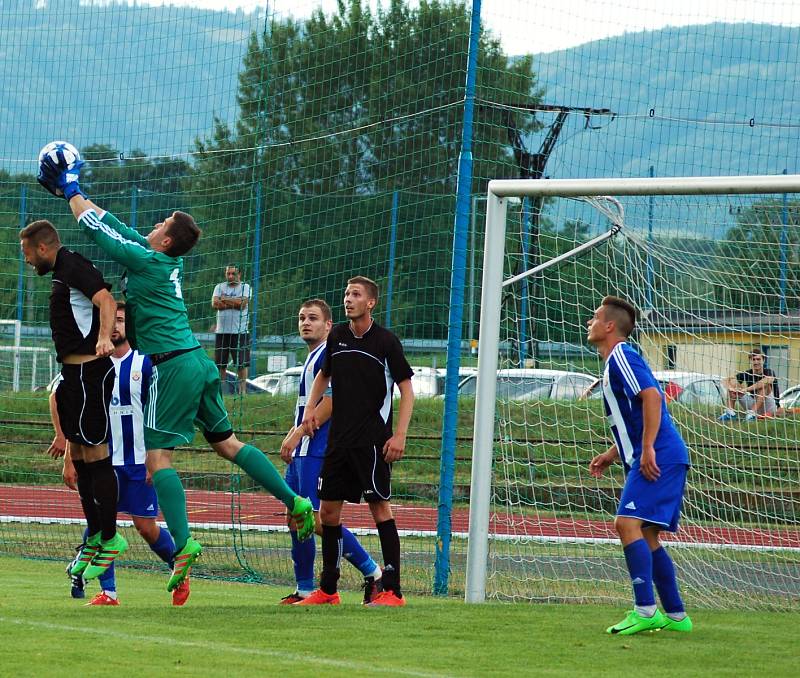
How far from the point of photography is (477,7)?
36.0 ft

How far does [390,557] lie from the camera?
28.8 ft

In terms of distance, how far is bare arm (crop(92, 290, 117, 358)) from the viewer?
8.18m

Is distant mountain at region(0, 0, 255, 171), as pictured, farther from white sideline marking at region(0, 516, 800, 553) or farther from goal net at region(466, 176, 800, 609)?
white sideline marking at region(0, 516, 800, 553)

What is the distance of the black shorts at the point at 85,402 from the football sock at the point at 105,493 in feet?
0.60

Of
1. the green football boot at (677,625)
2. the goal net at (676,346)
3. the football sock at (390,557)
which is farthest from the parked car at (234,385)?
the green football boot at (677,625)

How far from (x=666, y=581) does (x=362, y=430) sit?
221 centimetres

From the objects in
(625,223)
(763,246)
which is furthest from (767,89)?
(625,223)

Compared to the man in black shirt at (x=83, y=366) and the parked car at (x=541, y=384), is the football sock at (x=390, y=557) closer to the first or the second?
the man in black shirt at (x=83, y=366)

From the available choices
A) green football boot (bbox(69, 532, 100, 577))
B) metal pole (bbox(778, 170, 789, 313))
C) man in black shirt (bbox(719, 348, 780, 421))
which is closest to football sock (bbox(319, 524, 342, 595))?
green football boot (bbox(69, 532, 100, 577))

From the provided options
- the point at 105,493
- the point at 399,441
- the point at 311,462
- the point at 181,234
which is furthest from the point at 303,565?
the point at 181,234

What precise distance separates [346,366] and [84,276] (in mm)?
1809

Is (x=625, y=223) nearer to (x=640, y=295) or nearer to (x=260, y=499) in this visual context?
(x=640, y=295)

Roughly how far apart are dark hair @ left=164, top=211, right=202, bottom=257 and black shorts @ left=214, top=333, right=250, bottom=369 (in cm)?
479

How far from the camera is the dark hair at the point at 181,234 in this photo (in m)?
8.36
